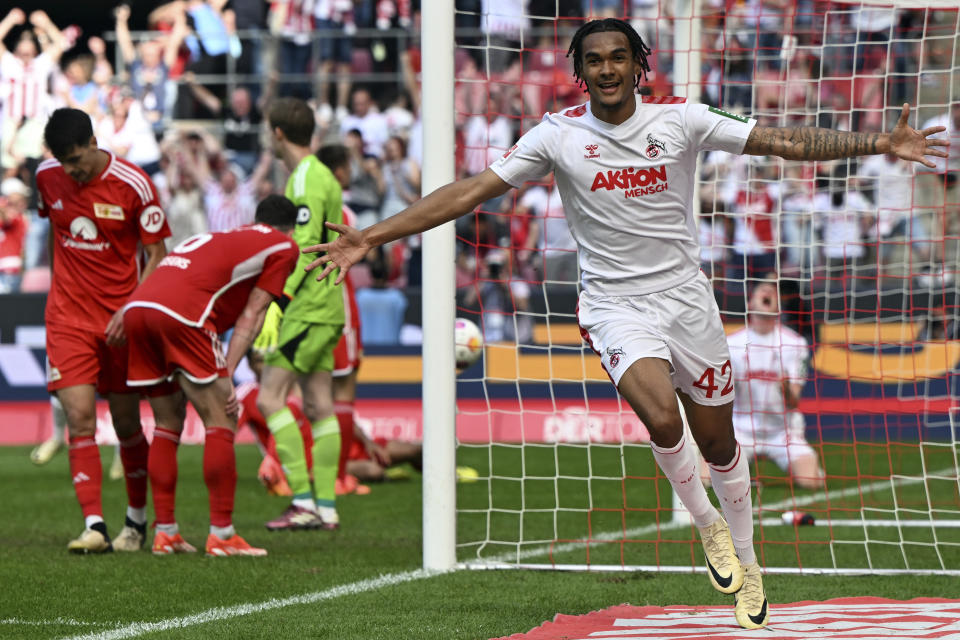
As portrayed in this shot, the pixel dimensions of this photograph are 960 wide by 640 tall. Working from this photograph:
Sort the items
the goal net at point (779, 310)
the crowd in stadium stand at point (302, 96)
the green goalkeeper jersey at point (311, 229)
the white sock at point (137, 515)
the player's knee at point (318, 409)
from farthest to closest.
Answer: the crowd in stadium stand at point (302, 96) < the player's knee at point (318, 409) < the green goalkeeper jersey at point (311, 229) < the goal net at point (779, 310) < the white sock at point (137, 515)

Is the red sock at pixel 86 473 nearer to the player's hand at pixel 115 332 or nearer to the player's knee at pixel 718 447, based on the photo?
the player's hand at pixel 115 332

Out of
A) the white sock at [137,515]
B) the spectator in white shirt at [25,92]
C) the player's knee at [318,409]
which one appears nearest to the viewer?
the white sock at [137,515]

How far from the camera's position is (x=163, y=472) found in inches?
279

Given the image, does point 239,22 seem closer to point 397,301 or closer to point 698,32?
point 397,301

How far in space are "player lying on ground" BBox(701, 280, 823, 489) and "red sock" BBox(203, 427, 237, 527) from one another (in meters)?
4.53

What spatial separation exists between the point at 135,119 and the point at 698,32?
12.7 meters

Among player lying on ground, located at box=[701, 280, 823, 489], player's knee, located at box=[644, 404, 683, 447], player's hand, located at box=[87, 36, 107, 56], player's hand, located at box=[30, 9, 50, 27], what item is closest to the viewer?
player's knee, located at box=[644, 404, 683, 447]

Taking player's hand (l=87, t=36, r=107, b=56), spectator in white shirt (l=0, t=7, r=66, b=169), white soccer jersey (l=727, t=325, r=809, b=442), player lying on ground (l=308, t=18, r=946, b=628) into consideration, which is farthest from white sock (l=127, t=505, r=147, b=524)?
player's hand (l=87, t=36, r=107, b=56)

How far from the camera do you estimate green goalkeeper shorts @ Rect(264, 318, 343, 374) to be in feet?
26.9

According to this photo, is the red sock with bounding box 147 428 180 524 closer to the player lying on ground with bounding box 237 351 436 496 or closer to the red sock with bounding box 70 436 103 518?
the red sock with bounding box 70 436 103 518

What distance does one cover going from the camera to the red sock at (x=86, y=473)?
23.4 ft

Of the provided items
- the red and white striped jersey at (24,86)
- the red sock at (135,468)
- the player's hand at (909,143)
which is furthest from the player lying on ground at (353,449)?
the red and white striped jersey at (24,86)

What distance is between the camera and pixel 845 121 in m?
11.5

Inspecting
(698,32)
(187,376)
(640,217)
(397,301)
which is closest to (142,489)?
(187,376)
